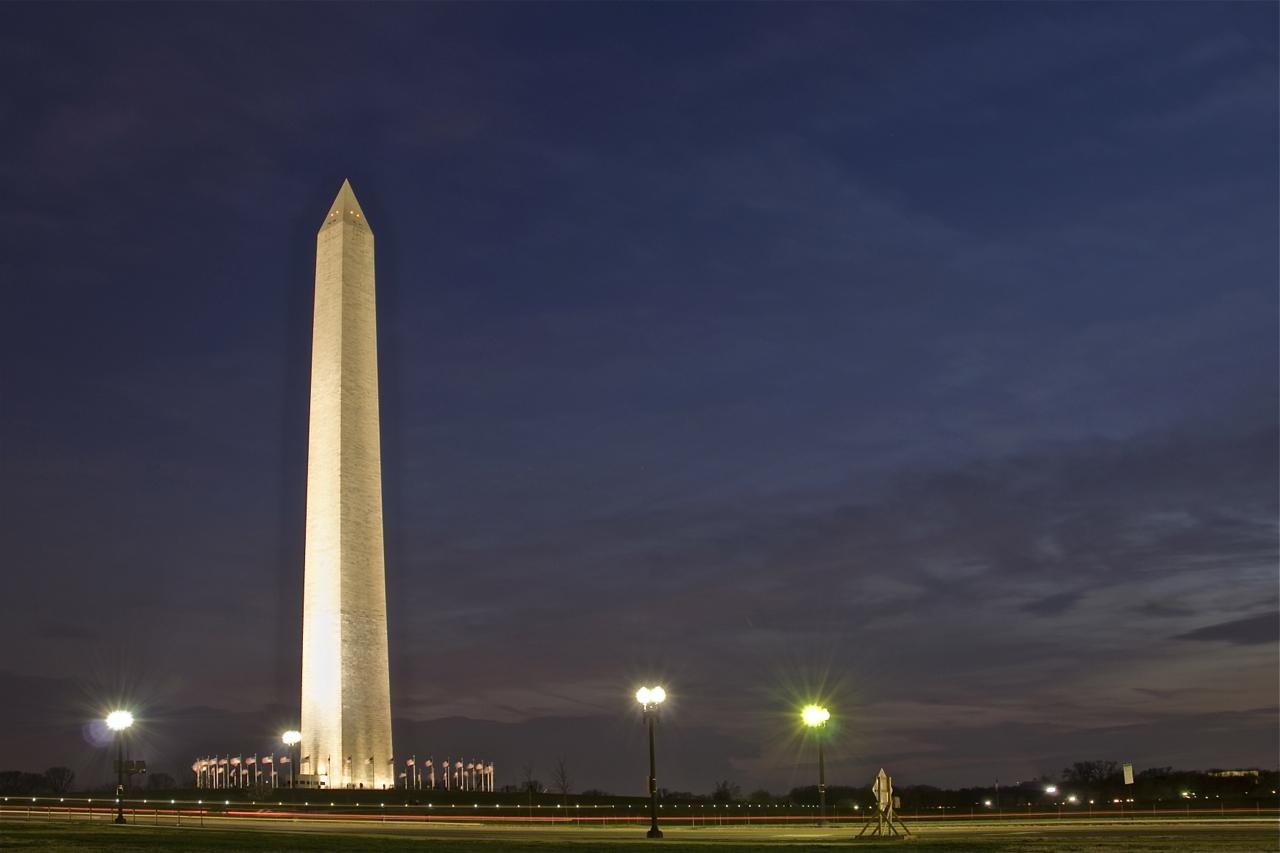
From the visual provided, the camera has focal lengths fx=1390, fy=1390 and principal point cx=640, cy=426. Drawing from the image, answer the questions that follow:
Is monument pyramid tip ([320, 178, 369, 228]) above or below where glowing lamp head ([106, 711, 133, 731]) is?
above

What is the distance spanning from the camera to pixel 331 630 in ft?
233

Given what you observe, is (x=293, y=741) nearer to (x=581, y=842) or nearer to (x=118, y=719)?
(x=118, y=719)

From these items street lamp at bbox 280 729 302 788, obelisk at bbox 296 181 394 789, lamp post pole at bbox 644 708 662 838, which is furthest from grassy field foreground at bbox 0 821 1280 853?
street lamp at bbox 280 729 302 788

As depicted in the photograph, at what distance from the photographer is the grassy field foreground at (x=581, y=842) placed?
30109 millimetres

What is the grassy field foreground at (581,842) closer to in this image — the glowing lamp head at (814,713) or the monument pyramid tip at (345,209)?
the glowing lamp head at (814,713)

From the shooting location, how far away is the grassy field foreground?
30.1 m

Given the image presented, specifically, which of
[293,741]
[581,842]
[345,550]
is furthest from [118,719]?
[581,842]

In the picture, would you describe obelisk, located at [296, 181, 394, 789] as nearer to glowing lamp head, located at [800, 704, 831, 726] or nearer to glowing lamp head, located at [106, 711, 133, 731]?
glowing lamp head, located at [106, 711, 133, 731]

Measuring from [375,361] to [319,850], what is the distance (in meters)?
48.2

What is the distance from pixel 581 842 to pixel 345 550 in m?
39.0

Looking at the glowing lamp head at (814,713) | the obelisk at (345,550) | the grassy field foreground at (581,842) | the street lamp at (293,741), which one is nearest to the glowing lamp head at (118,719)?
the grassy field foreground at (581,842)

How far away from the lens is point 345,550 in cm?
7144

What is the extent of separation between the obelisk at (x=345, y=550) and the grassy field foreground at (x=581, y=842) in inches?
1188

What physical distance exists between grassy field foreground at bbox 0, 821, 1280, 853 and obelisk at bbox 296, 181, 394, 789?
30.2 m
